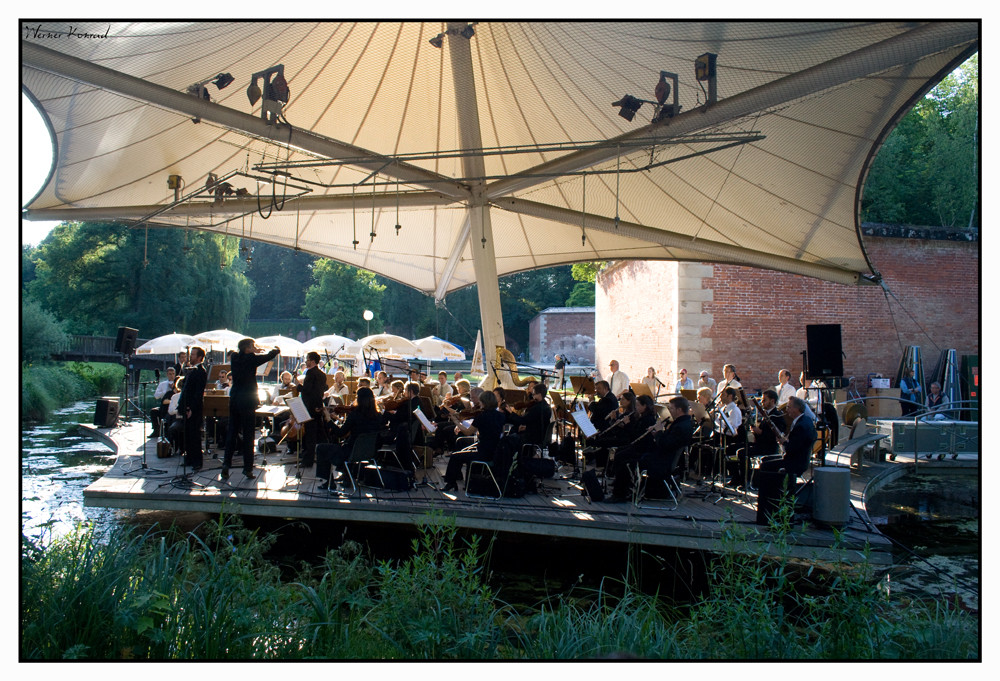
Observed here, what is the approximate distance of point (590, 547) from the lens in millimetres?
8852

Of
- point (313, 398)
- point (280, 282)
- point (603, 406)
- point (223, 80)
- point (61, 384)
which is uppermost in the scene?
point (280, 282)

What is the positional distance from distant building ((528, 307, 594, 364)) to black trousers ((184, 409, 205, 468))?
145 feet

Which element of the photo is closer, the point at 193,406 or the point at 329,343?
the point at 193,406

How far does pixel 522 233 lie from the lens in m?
16.7

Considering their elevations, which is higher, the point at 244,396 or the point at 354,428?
the point at 244,396

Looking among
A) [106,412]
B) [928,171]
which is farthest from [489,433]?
[928,171]

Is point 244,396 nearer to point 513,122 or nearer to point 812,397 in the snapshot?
point 513,122

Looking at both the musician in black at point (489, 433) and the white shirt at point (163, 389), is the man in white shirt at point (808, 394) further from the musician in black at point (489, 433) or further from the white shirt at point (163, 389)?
the white shirt at point (163, 389)

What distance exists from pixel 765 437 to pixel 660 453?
2.12 meters

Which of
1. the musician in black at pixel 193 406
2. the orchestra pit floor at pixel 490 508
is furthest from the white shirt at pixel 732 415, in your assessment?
the musician in black at pixel 193 406

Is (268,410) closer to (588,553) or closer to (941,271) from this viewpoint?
(588,553)

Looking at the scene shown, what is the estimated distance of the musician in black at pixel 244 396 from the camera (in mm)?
8688

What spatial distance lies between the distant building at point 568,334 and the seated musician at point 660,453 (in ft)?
146

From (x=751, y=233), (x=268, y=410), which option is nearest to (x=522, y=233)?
(x=751, y=233)
